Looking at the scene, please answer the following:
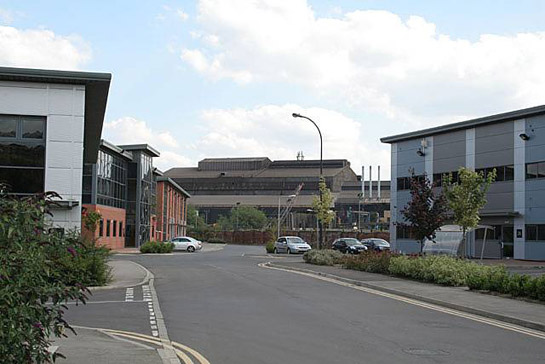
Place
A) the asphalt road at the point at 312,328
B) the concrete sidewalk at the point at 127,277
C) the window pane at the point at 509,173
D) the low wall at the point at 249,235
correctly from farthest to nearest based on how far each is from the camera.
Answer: the low wall at the point at 249,235
the window pane at the point at 509,173
the concrete sidewalk at the point at 127,277
the asphalt road at the point at 312,328

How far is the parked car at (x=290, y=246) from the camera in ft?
179

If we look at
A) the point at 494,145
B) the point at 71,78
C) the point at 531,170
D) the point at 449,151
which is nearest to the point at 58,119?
the point at 71,78

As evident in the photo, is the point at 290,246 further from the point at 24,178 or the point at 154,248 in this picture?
the point at 24,178

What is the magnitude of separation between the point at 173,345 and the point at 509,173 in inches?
1667

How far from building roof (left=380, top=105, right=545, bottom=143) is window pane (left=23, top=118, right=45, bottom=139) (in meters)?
32.7

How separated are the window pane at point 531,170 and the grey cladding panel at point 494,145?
1.48m

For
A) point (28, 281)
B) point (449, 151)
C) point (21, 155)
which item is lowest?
point (28, 281)

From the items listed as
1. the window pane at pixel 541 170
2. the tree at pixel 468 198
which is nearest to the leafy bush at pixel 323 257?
the tree at pixel 468 198

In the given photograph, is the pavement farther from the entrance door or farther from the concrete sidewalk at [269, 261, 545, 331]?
the entrance door

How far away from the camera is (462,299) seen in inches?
732

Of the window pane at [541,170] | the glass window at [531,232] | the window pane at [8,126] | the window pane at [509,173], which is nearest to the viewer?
the window pane at [8,126]

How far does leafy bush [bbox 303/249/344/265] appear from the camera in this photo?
35.0 meters

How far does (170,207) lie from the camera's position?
3440 inches

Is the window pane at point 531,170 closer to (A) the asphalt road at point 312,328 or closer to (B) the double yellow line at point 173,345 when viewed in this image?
(A) the asphalt road at point 312,328
